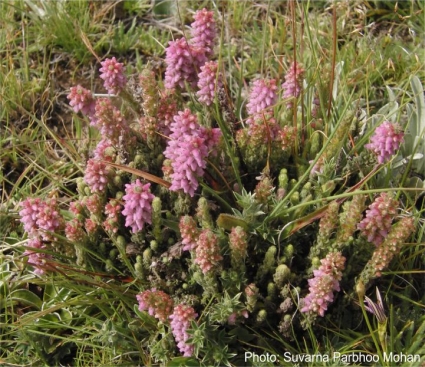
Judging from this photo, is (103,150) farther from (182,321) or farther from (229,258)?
(182,321)

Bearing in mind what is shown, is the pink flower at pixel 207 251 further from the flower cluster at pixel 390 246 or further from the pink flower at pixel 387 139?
the pink flower at pixel 387 139

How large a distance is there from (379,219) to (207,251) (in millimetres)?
630

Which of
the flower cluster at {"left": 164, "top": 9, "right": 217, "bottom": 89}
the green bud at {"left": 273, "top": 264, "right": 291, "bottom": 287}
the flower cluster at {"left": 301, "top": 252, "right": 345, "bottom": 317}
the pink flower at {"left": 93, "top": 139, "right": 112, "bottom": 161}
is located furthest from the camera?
the pink flower at {"left": 93, "top": 139, "right": 112, "bottom": 161}

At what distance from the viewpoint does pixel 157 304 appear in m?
2.13

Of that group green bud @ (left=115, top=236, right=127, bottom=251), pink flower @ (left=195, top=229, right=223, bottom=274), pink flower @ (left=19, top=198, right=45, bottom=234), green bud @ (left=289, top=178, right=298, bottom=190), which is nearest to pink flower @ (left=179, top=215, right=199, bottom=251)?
pink flower @ (left=195, top=229, right=223, bottom=274)

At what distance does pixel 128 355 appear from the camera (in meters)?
2.38

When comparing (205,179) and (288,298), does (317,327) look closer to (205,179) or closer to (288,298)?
(288,298)

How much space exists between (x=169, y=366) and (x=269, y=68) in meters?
1.81

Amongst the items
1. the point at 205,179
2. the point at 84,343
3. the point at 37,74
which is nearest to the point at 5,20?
the point at 37,74

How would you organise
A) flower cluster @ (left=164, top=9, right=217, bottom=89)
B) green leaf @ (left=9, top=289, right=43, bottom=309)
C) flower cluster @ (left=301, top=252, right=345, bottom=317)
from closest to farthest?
flower cluster @ (left=301, top=252, right=345, bottom=317) → flower cluster @ (left=164, top=9, right=217, bottom=89) → green leaf @ (left=9, top=289, right=43, bottom=309)

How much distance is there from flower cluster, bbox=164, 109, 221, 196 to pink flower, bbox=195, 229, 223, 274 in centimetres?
23

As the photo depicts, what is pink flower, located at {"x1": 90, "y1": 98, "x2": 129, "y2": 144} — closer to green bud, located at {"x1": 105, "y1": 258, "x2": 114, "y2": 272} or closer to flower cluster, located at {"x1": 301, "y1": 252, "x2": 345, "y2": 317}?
green bud, located at {"x1": 105, "y1": 258, "x2": 114, "y2": 272}

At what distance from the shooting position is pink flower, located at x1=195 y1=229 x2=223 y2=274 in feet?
6.58

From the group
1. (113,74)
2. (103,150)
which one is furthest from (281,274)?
(113,74)
